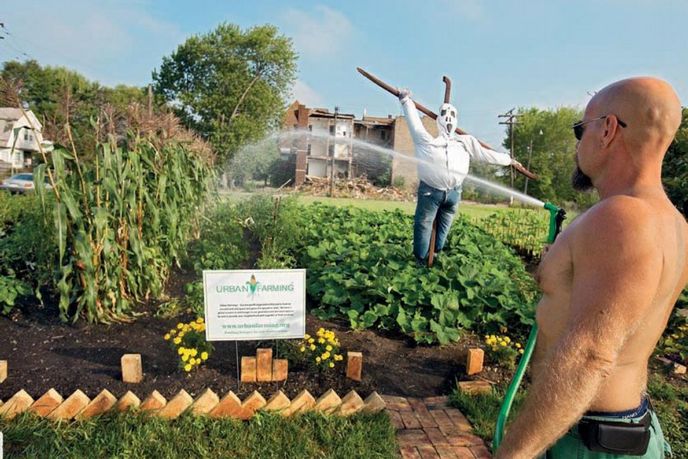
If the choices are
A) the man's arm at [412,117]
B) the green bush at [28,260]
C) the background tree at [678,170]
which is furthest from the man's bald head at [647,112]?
the background tree at [678,170]

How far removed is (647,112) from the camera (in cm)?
129

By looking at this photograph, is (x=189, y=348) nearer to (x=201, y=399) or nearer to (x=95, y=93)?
(x=201, y=399)

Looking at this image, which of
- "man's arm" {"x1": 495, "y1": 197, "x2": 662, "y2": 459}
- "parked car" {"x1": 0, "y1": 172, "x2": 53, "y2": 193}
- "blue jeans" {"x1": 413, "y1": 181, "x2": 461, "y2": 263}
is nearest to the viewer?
"man's arm" {"x1": 495, "y1": 197, "x2": 662, "y2": 459}

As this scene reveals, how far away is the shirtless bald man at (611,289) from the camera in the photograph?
46.1 inches

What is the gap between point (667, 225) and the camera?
1276mm

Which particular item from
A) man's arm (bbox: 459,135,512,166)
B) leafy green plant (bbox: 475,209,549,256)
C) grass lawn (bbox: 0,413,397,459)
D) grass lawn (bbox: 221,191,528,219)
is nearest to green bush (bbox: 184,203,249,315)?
grass lawn (bbox: 221,191,528,219)

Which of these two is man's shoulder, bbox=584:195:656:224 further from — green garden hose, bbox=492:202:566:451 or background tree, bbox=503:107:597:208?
background tree, bbox=503:107:597:208

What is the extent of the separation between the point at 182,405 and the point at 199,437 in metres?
0.26

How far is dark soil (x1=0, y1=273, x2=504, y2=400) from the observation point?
314cm

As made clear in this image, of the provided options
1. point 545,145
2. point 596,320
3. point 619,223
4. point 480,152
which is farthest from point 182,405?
point 545,145

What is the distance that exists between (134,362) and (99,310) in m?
1.18

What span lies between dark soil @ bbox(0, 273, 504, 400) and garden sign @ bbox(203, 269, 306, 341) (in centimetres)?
38

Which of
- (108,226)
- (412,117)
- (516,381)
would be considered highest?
(412,117)

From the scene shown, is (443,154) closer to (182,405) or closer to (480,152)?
(480,152)
